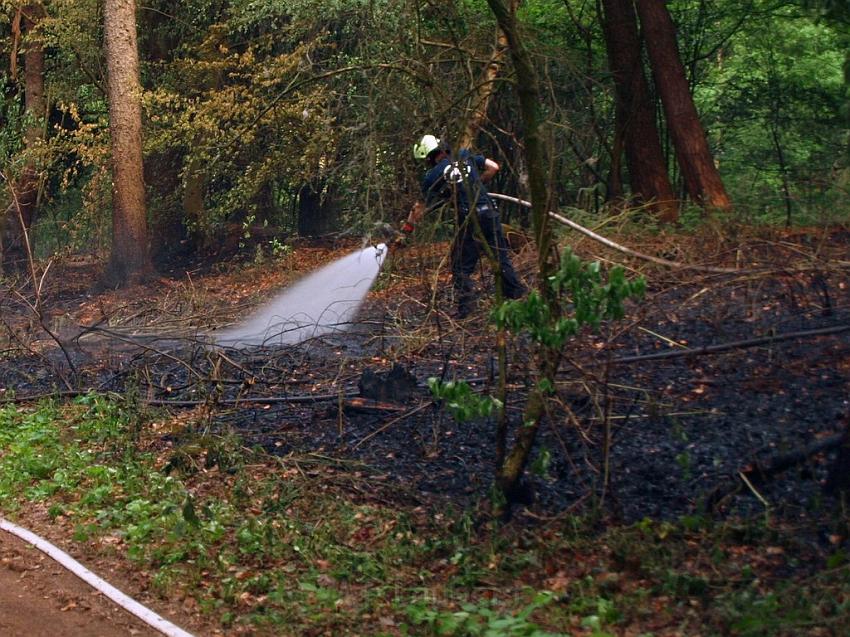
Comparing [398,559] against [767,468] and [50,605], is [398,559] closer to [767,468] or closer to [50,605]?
[50,605]

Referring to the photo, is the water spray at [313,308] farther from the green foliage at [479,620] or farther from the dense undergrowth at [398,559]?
the green foliage at [479,620]

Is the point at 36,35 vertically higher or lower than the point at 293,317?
higher

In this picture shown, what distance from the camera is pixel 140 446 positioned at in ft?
29.6

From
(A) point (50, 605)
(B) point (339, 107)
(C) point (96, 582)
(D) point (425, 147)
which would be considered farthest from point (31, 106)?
(A) point (50, 605)

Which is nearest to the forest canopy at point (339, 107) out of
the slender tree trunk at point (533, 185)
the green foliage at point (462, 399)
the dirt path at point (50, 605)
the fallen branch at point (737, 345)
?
the fallen branch at point (737, 345)

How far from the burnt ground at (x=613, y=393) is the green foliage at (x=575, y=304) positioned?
692 millimetres

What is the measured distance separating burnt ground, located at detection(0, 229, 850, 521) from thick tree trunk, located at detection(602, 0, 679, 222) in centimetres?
457

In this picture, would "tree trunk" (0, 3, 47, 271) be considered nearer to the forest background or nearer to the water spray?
the forest background

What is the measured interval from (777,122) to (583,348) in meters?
10.1

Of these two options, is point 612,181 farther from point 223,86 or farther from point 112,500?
point 112,500

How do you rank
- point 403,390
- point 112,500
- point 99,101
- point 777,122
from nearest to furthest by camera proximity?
point 112,500 < point 403,390 < point 777,122 < point 99,101

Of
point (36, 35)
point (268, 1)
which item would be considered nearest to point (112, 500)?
point (268, 1)

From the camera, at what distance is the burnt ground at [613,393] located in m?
6.73

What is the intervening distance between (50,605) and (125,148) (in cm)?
1403
